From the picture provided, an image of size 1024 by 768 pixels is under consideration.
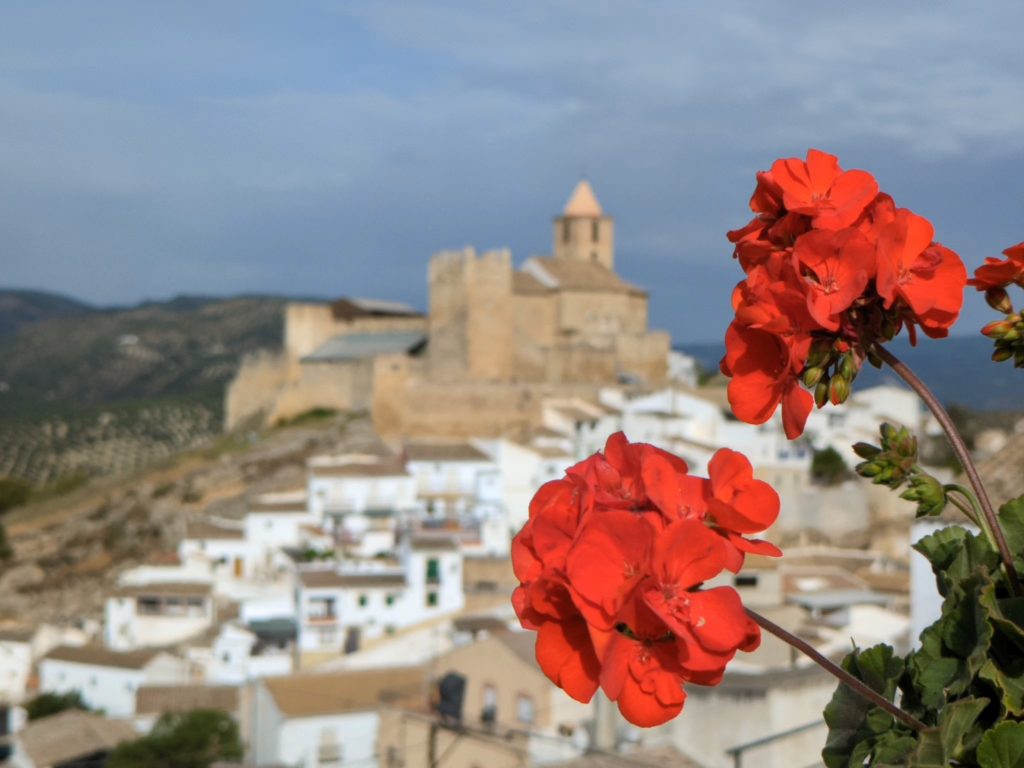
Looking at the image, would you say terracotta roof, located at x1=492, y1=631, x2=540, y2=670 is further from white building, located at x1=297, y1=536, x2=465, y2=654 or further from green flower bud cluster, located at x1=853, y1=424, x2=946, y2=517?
green flower bud cluster, located at x1=853, y1=424, x2=946, y2=517

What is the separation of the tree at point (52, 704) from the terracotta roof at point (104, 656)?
0.85 m

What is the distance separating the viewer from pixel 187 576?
37125 millimetres

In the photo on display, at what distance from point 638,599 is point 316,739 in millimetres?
19038

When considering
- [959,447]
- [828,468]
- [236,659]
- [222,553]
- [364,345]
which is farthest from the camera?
[364,345]

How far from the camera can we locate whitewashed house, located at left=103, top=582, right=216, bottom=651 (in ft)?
111

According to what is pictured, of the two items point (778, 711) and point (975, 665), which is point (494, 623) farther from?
point (975, 665)

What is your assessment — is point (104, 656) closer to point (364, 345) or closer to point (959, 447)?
point (364, 345)

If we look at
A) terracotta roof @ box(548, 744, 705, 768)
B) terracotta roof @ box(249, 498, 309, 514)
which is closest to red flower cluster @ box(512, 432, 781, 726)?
terracotta roof @ box(548, 744, 705, 768)

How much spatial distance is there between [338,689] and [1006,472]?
1517cm

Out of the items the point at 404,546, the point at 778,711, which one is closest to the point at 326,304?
the point at 404,546

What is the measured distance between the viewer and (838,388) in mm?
1868

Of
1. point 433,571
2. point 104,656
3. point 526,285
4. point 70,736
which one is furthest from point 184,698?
point 526,285

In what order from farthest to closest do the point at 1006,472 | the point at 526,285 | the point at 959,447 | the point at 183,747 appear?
1. the point at 526,285
2. the point at 183,747
3. the point at 1006,472
4. the point at 959,447

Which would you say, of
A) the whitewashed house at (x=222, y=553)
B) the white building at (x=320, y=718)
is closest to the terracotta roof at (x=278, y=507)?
the whitewashed house at (x=222, y=553)
